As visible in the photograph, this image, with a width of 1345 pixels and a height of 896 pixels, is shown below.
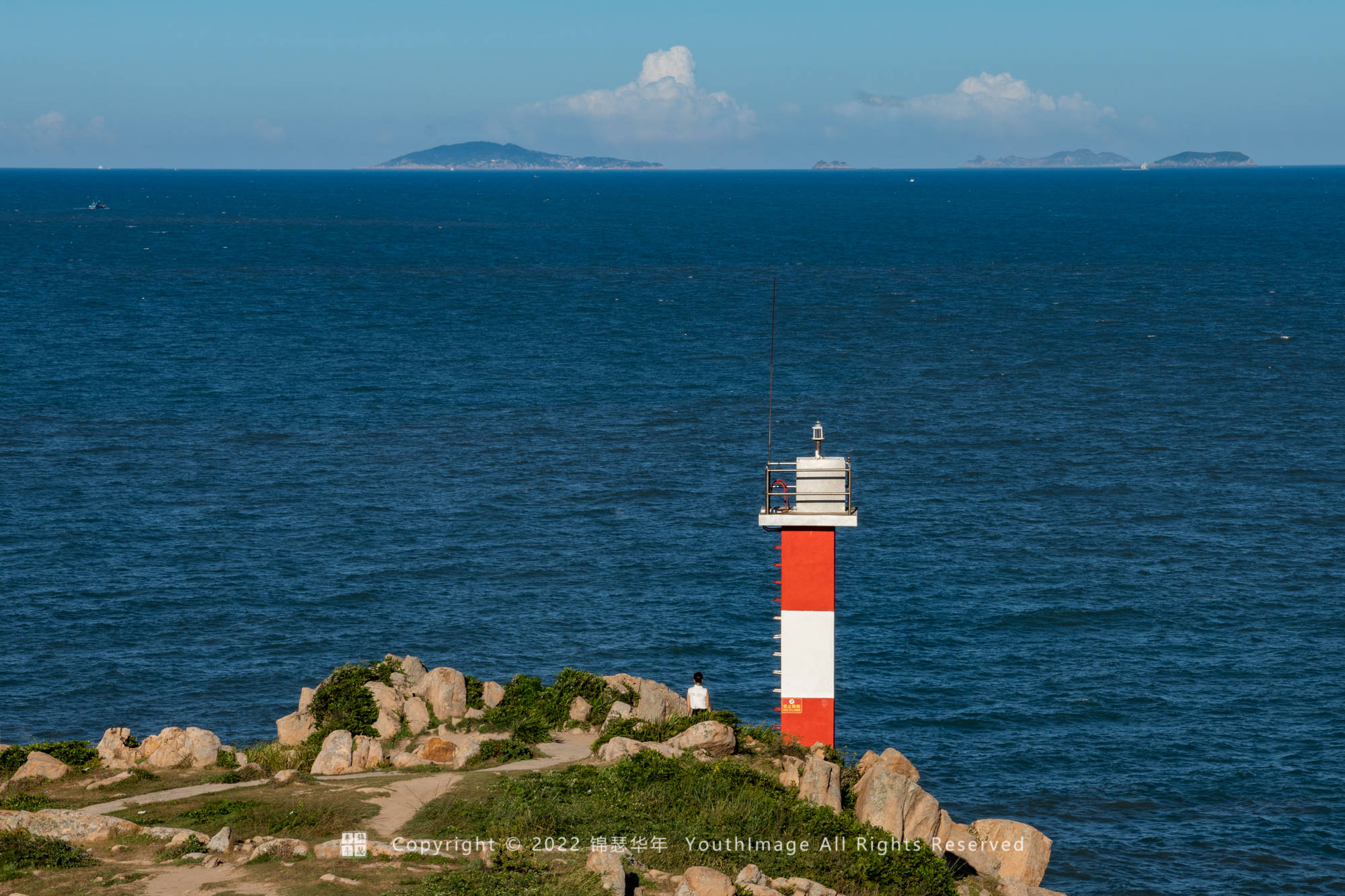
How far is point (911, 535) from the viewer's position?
63406 mm

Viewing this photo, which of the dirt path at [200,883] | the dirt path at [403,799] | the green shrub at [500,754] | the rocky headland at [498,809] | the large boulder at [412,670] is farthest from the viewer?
the large boulder at [412,670]

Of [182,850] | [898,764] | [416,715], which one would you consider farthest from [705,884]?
[416,715]

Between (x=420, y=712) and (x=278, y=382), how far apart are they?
72977mm

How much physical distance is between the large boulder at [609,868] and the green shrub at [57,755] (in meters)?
14.2

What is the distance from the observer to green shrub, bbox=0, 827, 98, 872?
23344mm

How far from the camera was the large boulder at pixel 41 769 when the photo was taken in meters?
29.5

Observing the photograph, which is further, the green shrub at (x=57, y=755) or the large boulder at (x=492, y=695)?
the large boulder at (x=492, y=695)

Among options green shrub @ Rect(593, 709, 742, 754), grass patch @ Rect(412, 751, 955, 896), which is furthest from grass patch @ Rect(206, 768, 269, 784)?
green shrub @ Rect(593, 709, 742, 754)

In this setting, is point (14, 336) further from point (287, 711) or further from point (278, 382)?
point (287, 711)

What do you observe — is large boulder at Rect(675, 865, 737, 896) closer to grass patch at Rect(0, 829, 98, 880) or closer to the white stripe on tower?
the white stripe on tower

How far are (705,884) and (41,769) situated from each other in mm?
16133

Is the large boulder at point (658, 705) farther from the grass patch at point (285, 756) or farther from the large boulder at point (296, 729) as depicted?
the large boulder at point (296, 729)

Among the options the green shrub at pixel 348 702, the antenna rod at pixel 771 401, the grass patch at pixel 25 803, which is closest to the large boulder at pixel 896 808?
the antenna rod at pixel 771 401

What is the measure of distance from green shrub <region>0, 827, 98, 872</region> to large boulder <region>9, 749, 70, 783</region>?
221 inches
